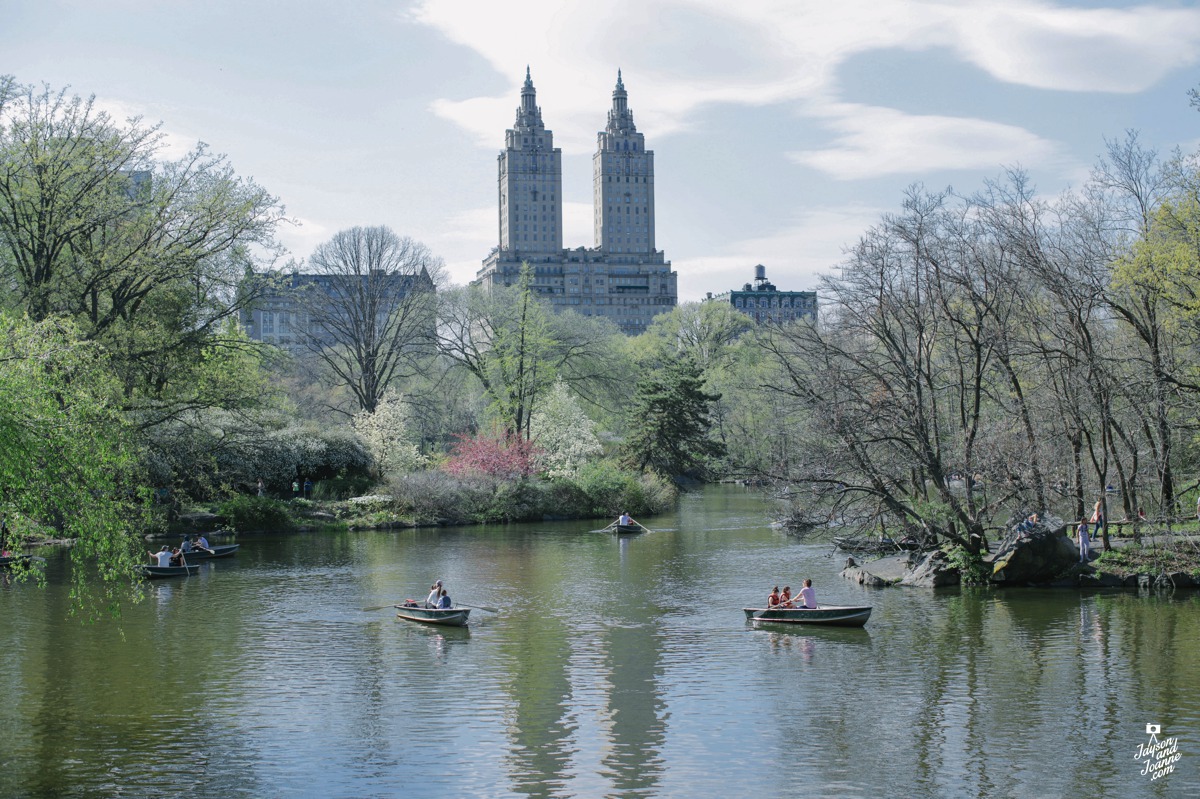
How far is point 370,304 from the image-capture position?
60188mm

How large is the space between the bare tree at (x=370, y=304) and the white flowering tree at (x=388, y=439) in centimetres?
602

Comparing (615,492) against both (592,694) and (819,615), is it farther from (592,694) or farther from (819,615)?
(592,694)

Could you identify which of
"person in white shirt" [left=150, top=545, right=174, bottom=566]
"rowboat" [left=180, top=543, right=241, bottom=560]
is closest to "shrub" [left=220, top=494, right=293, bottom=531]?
"rowboat" [left=180, top=543, right=241, bottom=560]

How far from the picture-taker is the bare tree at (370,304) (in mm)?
59656

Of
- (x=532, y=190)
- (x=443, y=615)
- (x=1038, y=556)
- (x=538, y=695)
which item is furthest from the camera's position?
(x=532, y=190)

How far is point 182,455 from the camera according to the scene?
38.9 meters

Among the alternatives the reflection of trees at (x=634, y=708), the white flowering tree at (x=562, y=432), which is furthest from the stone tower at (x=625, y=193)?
the reflection of trees at (x=634, y=708)

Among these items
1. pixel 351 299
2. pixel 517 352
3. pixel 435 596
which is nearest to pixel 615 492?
pixel 517 352

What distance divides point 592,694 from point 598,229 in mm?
174295

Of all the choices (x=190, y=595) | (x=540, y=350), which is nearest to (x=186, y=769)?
(x=190, y=595)

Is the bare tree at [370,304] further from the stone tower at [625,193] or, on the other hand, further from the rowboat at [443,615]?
the stone tower at [625,193]

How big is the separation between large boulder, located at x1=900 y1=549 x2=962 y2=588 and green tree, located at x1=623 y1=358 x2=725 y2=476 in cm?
2767

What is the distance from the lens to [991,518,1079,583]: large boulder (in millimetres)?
27953

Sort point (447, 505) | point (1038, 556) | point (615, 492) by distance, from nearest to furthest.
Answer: point (1038, 556)
point (447, 505)
point (615, 492)
